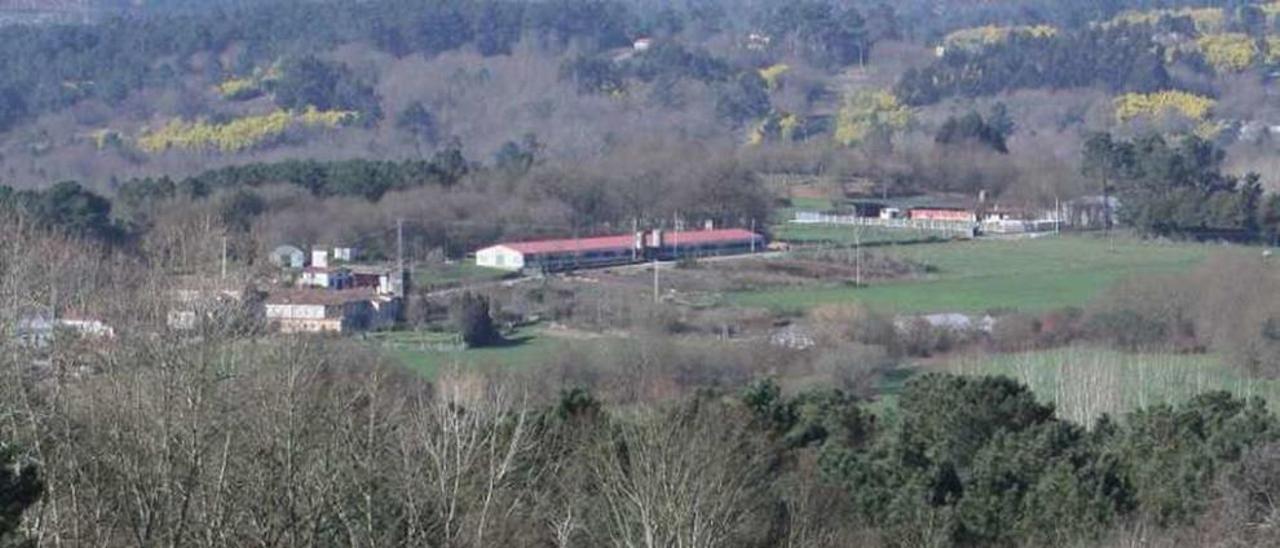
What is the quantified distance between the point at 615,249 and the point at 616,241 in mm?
476

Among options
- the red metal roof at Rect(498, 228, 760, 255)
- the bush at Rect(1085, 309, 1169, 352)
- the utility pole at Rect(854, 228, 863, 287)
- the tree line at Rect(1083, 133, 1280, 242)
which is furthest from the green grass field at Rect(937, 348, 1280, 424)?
the tree line at Rect(1083, 133, 1280, 242)

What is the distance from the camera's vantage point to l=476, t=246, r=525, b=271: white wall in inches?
1037

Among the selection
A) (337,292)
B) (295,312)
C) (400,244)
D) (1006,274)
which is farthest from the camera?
(1006,274)

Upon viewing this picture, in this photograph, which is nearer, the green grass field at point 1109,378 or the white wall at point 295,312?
the white wall at point 295,312

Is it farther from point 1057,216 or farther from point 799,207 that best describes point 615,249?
point 1057,216

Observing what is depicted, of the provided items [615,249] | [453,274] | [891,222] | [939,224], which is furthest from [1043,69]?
[453,274]

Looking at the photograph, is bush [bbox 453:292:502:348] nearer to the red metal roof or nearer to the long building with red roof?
the long building with red roof

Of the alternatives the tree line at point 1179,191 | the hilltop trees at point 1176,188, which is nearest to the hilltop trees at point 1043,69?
the hilltop trees at point 1176,188

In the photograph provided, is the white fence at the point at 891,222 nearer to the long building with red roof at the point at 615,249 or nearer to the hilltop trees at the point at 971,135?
the long building with red roof at the point at 615,249

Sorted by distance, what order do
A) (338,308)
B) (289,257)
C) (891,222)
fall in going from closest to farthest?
(338,308)
(289,257)
(891,222)

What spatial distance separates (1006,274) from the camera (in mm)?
27172

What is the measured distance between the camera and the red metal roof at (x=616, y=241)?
26.9 m

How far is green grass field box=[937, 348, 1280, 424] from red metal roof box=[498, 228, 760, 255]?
6596mm

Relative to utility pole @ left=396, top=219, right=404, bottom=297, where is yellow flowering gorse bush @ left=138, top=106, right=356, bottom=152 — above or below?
above
